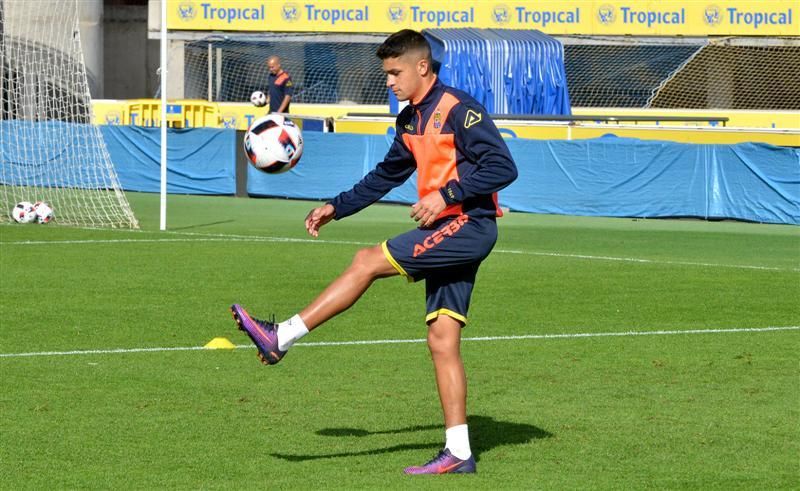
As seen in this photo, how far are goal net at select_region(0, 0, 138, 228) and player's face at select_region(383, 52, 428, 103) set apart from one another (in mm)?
16450

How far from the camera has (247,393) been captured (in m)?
8.73

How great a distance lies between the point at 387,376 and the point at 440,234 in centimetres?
300

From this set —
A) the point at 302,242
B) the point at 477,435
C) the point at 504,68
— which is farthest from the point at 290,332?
the point at 504,68

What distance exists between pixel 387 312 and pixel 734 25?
1244 inches

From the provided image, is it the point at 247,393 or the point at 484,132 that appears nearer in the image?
the point at 484,132

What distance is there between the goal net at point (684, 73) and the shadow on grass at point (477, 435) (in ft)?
106

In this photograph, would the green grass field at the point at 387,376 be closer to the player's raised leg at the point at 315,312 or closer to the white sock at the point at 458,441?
the white sock at the point at 458,441

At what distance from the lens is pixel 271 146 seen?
40.7 feet

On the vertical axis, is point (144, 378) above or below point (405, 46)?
below

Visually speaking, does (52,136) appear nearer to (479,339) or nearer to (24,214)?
(24,214)

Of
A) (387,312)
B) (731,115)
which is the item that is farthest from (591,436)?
(731,115)

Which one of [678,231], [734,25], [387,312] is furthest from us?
[734,25]

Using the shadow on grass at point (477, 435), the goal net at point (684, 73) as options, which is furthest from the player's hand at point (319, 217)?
the goal net at point (684, 73)

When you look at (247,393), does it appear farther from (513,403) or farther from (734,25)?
(734,25)
